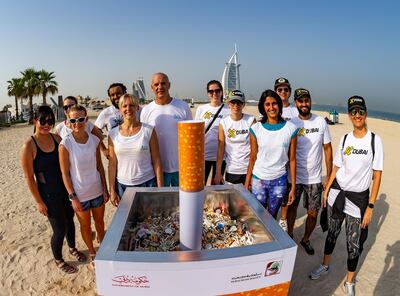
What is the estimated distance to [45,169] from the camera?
304 centimetres

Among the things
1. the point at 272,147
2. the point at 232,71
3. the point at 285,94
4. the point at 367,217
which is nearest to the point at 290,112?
the point at 285,94

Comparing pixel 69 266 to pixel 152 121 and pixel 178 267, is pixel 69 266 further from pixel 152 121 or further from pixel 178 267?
pixel 178 267

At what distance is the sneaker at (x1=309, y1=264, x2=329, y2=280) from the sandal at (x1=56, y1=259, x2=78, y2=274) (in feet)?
9.60

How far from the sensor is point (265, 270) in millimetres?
1719

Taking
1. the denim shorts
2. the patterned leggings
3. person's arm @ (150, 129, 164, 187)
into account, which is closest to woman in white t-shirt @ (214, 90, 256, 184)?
person's arm @ (150, 129, 164, 187)

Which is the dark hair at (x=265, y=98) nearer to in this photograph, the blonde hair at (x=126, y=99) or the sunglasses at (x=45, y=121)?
the blonde hair at (x=126, y=99)

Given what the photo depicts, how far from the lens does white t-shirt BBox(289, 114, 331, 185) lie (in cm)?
335

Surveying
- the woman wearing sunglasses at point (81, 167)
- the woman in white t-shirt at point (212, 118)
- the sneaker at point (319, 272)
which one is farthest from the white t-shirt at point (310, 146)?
the woman wearing sunglasses at point (81, 167)

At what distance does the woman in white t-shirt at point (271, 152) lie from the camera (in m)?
3.09

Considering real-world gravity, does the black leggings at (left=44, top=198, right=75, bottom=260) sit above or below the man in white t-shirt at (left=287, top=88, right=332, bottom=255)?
below

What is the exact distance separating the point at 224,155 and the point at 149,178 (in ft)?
3.70

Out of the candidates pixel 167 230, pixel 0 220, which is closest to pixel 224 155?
pixel 167 230

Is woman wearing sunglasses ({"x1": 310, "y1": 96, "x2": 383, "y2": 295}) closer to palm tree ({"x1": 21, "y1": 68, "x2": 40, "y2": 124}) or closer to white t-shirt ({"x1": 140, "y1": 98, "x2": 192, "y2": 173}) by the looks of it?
white t-shirt ({"x1": 140, "y1": 98, "x2": 192, "y2": 173})

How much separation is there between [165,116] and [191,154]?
1.72 m
